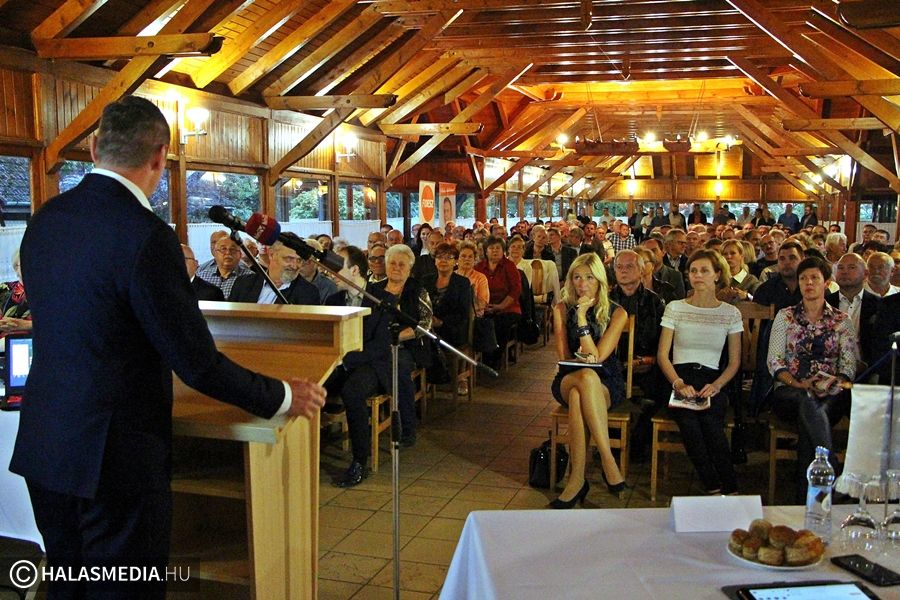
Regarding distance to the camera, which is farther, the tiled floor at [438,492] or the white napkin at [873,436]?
the tiled floor at [438,492]

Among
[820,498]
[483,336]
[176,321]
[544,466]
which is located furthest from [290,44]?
[820,498]

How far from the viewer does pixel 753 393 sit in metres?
4.36

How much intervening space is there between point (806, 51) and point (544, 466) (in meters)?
6.88

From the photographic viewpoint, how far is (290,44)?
8.55 meters

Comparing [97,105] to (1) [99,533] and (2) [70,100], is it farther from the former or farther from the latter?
(1) [99,533]

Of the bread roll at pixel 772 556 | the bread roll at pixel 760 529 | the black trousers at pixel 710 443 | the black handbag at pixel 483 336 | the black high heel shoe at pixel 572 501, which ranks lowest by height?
the black high heel shoe at pixel 572 501

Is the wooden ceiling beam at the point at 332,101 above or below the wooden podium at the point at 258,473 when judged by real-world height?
above

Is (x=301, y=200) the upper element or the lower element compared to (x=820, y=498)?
upper

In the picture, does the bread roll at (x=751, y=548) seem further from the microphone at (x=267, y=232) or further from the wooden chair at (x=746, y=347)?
the wooden chair at (x=746, y=347)

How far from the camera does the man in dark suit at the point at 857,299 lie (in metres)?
4.45

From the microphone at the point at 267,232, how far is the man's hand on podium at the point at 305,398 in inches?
20.4

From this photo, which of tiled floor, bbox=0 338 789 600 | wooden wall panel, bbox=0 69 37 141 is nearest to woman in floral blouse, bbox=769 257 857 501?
tiled floor, bbox=0 338 789 600

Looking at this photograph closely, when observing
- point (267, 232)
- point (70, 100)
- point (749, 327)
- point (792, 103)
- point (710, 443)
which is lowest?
point (710, 443)

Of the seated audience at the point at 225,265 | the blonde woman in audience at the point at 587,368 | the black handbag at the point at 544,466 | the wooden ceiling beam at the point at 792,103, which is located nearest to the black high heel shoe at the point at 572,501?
the blonde woman in audience at the point at 587,368
